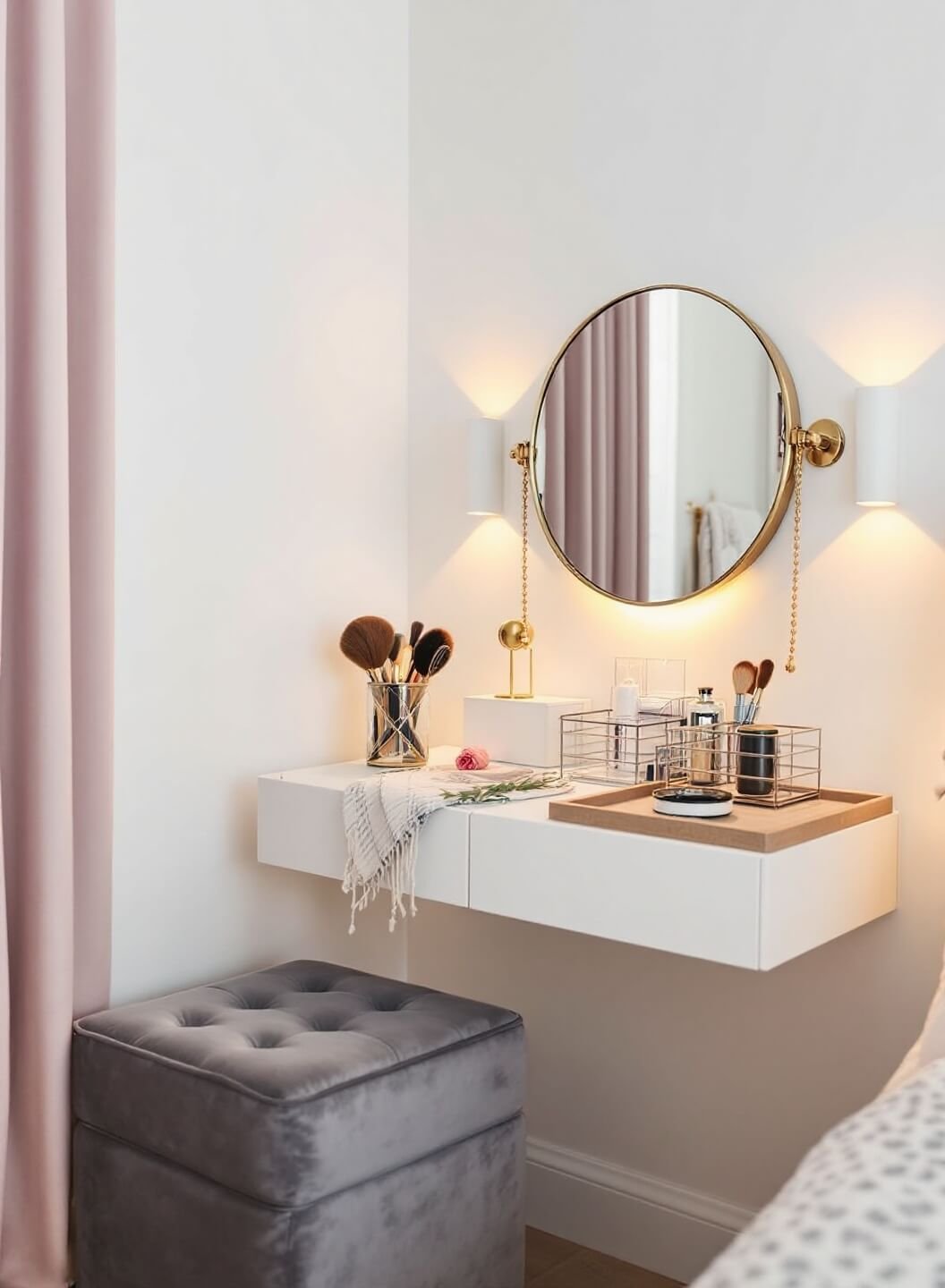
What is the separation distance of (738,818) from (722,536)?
547 millimetres

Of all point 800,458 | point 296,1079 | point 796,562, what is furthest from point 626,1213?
point 800,458

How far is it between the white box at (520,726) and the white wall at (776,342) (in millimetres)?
145

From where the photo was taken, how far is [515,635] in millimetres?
2215

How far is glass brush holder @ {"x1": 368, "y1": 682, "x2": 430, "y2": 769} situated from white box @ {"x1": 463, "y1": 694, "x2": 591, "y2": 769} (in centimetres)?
8

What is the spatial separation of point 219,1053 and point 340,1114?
0.63 feet

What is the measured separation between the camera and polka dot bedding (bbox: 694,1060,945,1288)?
600mm

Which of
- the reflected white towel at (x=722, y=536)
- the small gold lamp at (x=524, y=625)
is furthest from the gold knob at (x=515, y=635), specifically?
the reflected white towel at (x=722, y=536)

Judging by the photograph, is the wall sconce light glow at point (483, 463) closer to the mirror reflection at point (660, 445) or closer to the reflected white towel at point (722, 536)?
the mirror reflection at point (660, 445)

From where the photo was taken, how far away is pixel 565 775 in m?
2.05

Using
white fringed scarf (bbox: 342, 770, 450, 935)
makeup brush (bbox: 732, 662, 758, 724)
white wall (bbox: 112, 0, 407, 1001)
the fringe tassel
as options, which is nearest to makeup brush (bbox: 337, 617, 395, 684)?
white wall (bbox: 112, 0, 407, 1001)

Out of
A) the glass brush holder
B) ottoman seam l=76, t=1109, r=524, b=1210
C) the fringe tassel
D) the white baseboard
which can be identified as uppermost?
the glass brush holder

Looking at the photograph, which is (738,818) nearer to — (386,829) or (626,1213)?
(386,829)

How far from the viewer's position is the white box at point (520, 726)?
6.93 ft

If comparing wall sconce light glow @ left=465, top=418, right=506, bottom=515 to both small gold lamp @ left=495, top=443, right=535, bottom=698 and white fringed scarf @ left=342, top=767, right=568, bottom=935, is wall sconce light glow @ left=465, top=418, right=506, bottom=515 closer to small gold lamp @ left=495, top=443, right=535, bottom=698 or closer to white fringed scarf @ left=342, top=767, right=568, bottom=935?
small gold lamp @ left=495, top=443, right=535, bottom=698
